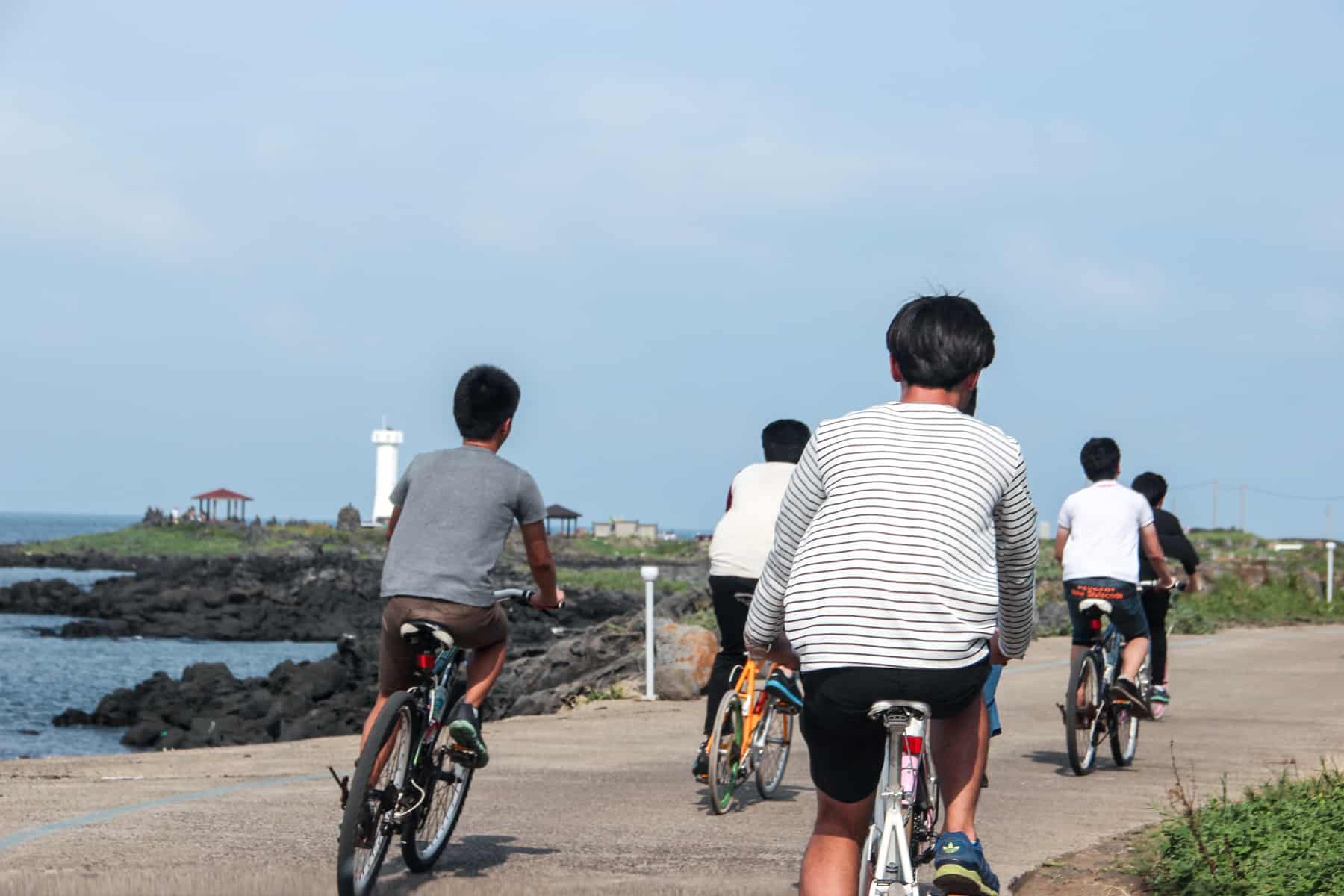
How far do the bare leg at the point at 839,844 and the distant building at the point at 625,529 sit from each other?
116m

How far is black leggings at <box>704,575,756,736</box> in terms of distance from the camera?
27.2 ft

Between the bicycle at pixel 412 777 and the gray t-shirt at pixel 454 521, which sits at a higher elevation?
the gray t-shirt at pixel 454 521

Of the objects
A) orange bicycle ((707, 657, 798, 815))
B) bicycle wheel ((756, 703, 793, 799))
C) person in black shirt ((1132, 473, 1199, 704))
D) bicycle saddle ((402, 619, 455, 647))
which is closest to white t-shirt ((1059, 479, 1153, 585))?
person in black shirt ((1132, 473, 1199, 704))

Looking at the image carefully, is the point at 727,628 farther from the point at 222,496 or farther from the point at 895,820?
the point at 222,496

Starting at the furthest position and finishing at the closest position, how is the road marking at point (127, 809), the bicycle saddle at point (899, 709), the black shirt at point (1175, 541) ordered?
the black shirt at point (1175, 541)
the road marking at point (127, 809)
the bicycle saddle at point (899, 709)

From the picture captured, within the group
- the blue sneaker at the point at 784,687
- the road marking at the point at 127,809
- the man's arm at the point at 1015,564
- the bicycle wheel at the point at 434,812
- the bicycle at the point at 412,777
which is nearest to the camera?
the man's arm at the point at 1015,564

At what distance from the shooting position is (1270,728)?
12805 millimetres

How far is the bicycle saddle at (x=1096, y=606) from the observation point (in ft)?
33.6

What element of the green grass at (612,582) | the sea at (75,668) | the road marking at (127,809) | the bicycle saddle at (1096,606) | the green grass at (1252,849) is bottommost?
the sea at (75,668)

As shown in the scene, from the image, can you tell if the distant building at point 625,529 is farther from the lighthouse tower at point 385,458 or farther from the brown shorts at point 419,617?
the brown shorts at point 419,617

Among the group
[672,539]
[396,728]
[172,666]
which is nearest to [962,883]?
[396,728]

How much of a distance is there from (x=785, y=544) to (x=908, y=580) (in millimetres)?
411

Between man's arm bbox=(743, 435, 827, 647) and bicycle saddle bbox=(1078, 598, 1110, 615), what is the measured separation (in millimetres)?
6580

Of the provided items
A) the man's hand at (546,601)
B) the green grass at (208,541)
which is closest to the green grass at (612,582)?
the green grass at (208,541)
